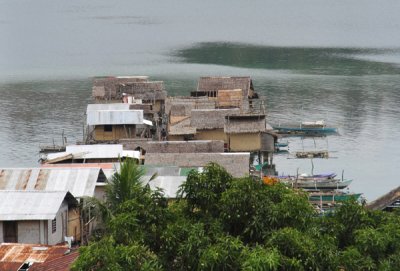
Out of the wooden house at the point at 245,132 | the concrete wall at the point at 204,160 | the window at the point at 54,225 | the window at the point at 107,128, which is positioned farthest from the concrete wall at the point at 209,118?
the window at the point at 54,225

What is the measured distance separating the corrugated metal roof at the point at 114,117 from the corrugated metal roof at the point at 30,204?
13.0 m

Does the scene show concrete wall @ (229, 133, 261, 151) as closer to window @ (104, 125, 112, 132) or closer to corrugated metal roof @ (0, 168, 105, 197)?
window @ (104, 125, 112, 132)

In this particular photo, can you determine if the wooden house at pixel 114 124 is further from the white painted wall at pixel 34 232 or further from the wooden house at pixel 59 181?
the white painted wall at pixel 34 232

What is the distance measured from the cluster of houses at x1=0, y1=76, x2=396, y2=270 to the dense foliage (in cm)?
295

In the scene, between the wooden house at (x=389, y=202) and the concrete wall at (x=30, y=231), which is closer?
the wooden house at (x=389, y=202)

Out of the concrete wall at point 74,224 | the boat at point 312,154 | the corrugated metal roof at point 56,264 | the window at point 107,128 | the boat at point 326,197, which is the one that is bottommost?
the boat at point 326,197

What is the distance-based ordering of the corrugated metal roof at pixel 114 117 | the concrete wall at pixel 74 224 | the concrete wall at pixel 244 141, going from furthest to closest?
the corrugated metal roof at pixel 114 117
the concrete wall at pixel 244 141
the concrete wall at pixel 74 224

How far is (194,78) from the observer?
49.3m

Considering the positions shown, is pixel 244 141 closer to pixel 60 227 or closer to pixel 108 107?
pixel 108 107

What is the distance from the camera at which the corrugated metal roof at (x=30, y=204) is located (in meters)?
14.1

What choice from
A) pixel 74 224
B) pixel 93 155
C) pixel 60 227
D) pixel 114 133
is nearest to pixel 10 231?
pixel 60 227

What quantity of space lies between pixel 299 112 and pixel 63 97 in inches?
560

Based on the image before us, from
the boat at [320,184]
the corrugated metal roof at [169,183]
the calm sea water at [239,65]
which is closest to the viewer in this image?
the corrugated metal roof at [169,183]

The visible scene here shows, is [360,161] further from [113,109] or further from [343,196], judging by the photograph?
[113,109]
